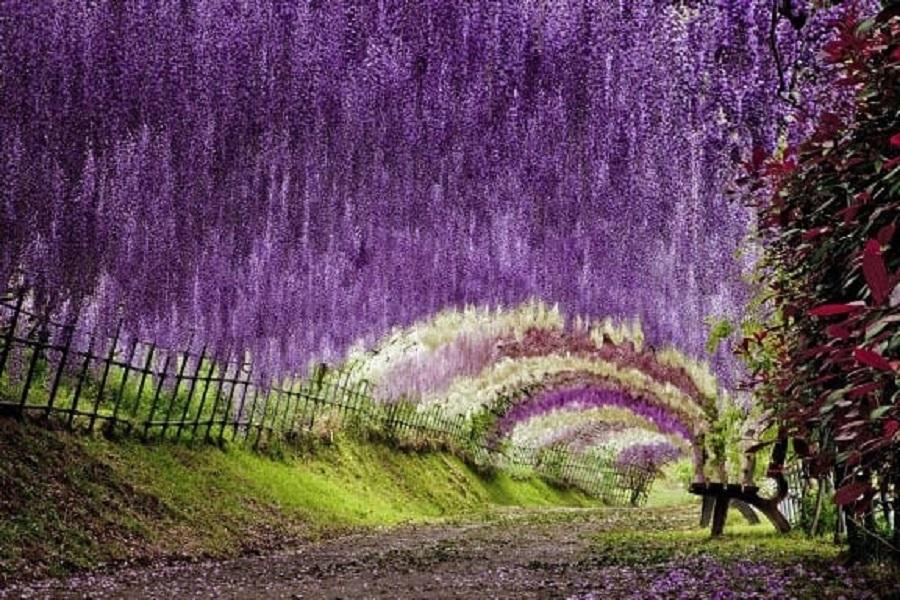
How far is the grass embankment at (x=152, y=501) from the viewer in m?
6.80

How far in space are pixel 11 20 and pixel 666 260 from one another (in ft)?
22.2

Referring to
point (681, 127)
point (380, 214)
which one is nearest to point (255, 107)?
point (380, 214)

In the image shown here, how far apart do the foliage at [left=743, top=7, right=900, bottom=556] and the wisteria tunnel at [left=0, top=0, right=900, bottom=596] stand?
3 centimetres

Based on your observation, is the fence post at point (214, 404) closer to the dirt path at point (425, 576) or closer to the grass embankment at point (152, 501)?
the grass embankment at point (152, 501)

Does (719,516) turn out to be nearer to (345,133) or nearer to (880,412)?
(345,133)

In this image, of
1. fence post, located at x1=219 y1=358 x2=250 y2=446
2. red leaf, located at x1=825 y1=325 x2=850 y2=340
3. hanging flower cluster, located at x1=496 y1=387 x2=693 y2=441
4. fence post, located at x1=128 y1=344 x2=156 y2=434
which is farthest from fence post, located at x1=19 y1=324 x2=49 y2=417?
hanging flower cluster, located at x1=496 y1=387 x2=693 y2=441

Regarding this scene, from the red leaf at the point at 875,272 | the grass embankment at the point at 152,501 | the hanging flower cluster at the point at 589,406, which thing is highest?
the hanging flower cluster at the point at 589,406

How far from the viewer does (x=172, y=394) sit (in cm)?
1176

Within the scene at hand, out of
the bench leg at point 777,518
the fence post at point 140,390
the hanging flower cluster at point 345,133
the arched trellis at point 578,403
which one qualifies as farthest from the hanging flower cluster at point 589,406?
the fence post at point 140,390

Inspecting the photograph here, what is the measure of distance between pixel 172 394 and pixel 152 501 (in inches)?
126

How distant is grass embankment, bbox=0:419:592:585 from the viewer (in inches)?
268

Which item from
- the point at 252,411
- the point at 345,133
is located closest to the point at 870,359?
the point at 345,133

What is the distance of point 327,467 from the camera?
51.6ft

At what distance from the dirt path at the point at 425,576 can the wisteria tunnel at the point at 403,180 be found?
93 cm
